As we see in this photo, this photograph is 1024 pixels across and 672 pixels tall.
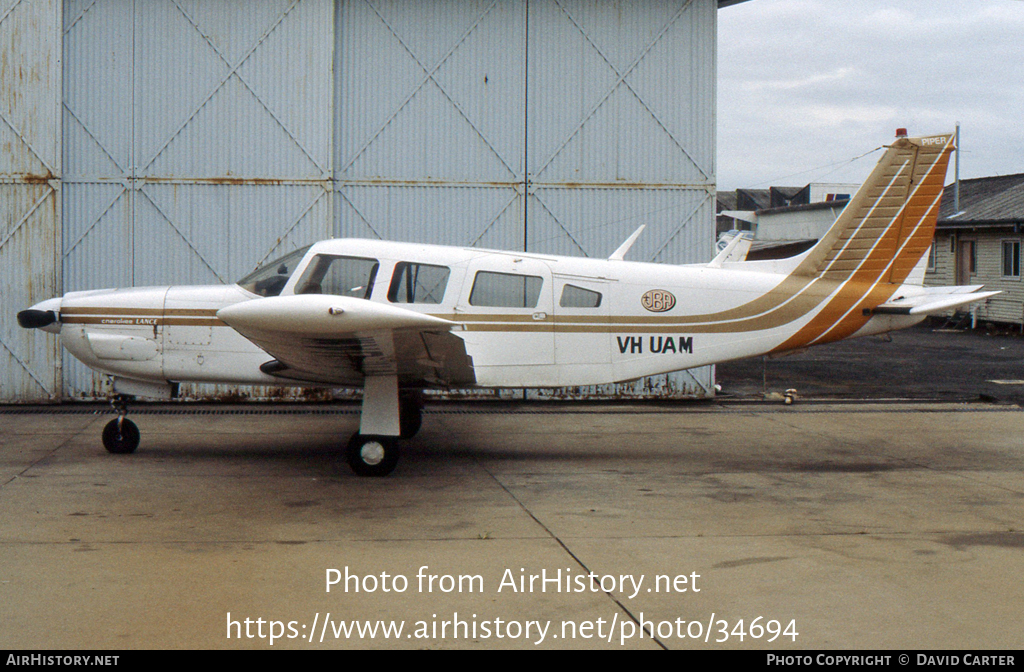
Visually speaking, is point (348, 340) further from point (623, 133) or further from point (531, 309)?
point (623, 133)

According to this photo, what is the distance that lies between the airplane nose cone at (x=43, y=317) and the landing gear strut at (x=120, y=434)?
0.89m

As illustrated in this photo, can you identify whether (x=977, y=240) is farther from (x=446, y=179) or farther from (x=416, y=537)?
(x=416, y=537)

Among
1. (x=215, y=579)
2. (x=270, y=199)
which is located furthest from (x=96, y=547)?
(x=270, y=199)

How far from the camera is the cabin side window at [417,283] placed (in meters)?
8.55

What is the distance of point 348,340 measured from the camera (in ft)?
23.9

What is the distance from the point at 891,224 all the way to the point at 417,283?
4.76 meters

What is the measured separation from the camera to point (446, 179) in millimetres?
13211

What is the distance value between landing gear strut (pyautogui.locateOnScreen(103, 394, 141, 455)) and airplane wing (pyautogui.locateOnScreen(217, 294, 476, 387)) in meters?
1.59

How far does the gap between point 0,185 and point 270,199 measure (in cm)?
348

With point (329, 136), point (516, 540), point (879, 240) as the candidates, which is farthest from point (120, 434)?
point (879, 240)

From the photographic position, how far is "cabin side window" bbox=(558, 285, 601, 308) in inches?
347

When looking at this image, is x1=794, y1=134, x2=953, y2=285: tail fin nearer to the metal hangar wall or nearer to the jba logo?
the jba logo

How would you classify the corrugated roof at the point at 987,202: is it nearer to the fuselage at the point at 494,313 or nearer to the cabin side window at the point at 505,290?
the fuselage at the point at 494,313

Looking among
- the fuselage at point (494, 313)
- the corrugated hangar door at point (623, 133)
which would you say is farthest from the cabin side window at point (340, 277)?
the corrugated hangar door at point (623, 133)
